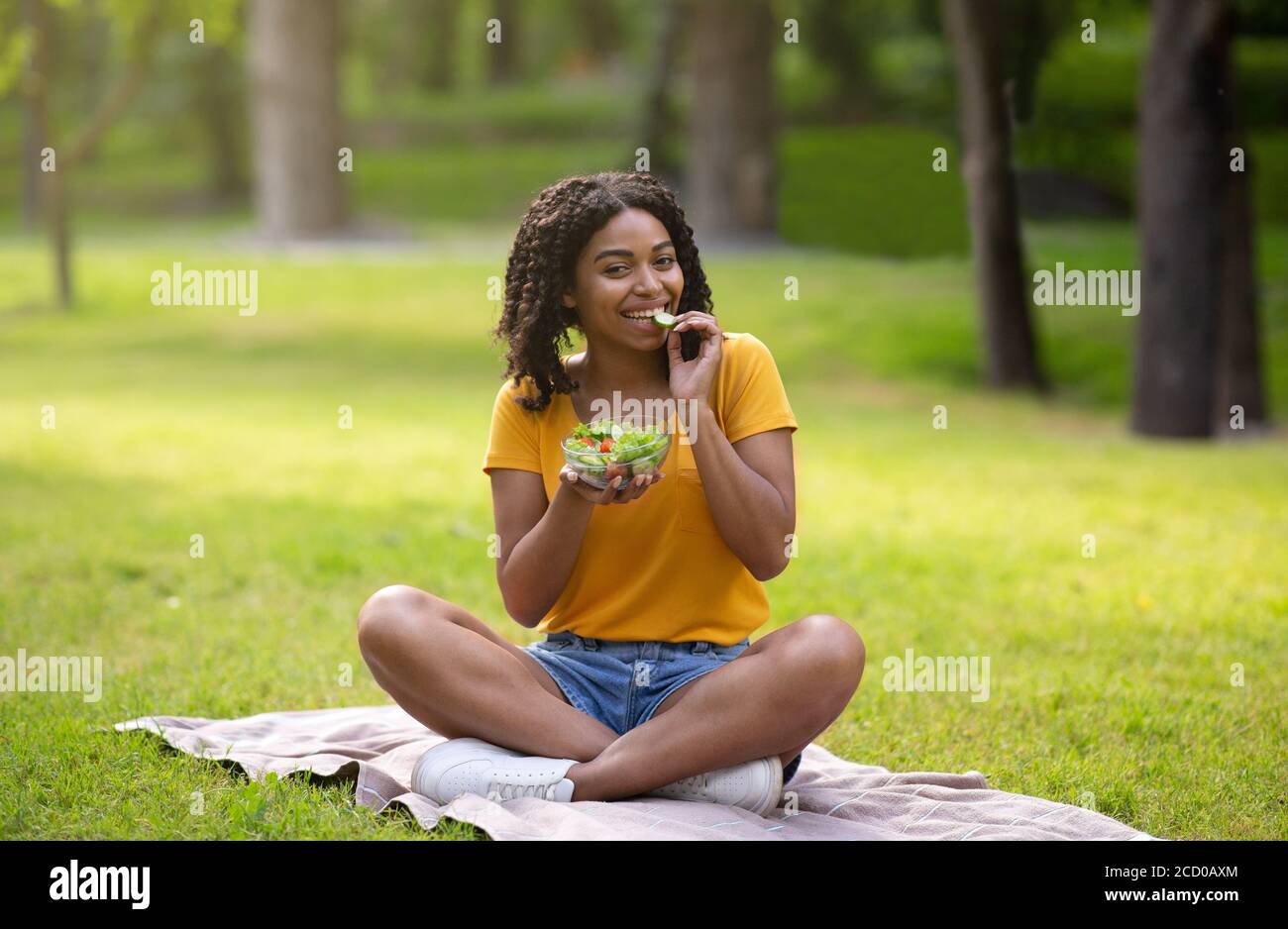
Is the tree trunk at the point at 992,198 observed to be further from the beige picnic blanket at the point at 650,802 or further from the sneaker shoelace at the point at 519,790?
the sneaker shoelace at the point at 519,790

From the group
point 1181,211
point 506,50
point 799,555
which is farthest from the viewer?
point 506,50

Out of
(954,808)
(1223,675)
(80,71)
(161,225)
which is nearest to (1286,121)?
(161,225)

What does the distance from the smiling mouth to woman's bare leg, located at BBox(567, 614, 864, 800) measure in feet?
3.08

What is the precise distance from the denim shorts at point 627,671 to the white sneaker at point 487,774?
0.71 feet

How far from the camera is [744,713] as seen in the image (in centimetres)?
396

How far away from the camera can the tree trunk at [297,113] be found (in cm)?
2308

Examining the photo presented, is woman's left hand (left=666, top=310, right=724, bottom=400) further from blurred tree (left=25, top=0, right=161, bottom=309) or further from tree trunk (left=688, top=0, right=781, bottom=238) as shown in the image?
tree trunk (left=688, top=0, right=781, bottom=238)

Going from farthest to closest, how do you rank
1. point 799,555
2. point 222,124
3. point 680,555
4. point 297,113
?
point 222,124, point 297,113, point 799,555, point 680,555

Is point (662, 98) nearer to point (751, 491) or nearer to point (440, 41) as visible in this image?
point (440, 41)

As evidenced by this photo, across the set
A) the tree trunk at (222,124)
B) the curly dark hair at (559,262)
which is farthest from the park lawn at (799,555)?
the tree trunk at (222,124)

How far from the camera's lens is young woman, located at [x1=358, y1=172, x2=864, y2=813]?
4.02 meters

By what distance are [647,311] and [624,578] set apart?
29.9 inches

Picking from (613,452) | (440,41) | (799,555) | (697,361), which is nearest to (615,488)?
(613,452)

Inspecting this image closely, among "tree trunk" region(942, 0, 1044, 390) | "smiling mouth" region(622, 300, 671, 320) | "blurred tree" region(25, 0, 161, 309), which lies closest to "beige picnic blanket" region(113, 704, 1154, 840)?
"smiling mouth" region(622, 300, 671, 320)
